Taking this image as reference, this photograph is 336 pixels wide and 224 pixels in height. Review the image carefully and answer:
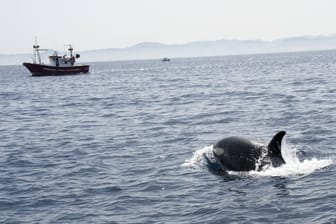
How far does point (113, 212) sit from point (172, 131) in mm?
13702

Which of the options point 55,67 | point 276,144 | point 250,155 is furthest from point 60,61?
point 276,144

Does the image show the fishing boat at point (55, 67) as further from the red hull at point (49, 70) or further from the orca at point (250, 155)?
the orca at point (250, 155)

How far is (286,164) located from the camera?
17969mm

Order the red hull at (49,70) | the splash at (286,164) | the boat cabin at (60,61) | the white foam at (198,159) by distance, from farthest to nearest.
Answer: the boat cabin at (60,61)
the red hull at (49,70)
the white foam at (198,159)
the splash at (286,164)

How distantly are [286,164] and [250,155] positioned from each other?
1476 mm

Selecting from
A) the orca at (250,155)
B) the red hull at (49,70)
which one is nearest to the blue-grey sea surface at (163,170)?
the orca at (250,155)

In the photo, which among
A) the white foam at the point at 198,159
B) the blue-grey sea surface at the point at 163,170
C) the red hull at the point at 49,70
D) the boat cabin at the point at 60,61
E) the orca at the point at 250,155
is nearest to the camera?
the blue-grey sea surface at the point at 163,170

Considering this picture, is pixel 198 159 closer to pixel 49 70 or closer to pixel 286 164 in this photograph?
pixel 286 164

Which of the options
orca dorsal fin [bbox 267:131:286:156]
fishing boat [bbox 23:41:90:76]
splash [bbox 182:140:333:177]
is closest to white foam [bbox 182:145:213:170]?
splash [bbox 182:140:333:177]

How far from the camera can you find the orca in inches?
678

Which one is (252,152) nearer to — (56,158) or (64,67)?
(56,158)

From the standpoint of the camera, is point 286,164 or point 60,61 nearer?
point 286,164

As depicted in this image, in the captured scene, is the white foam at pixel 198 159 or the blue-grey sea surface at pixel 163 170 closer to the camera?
the blue-grey sea surface at pixel 163 170

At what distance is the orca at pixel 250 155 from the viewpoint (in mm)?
17219
